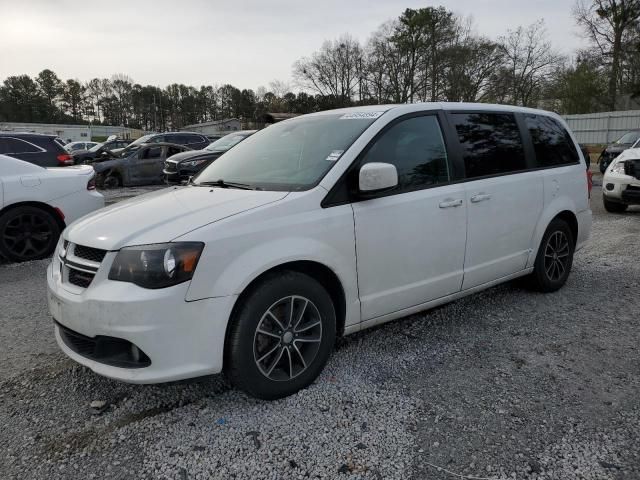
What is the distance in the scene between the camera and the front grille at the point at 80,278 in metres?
2.65

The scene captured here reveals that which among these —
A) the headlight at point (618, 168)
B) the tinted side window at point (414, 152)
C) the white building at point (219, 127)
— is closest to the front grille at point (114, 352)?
the tinted side window at point (414, 152)

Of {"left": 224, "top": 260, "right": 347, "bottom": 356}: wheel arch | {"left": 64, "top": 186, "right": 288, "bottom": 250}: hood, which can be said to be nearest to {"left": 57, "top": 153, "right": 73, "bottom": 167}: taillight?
{"left": 64, "top": 186, "right": 288, "bottom": 250}: hood

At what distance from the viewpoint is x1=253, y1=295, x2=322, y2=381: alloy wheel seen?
2.73m

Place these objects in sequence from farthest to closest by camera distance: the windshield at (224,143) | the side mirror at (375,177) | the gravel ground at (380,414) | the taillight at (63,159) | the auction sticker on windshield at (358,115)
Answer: the windshield at (224,143) → the taillight at (63,159) → the auction sticker on windshield at (358,115) → the side mirror at (375,177) → the gravel ground at (380,414)

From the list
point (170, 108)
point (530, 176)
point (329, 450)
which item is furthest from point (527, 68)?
point (170, 108)

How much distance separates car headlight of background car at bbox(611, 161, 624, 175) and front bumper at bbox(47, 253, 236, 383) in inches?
346

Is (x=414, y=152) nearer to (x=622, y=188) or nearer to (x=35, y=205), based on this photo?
(x=35, y=205)

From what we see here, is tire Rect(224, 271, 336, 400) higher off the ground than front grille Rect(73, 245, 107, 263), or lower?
lower

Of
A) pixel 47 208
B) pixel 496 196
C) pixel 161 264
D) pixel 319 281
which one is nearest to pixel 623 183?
pixel 496 196

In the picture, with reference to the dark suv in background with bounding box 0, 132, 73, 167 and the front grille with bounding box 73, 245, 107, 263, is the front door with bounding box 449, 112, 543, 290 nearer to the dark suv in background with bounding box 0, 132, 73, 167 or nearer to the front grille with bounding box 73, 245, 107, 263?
the front grille with bounding box 73, 245, 107, 263

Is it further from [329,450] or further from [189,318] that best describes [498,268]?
[189,318]

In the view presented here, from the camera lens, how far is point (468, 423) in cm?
260

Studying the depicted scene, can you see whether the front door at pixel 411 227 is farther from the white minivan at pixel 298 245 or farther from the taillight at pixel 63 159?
the taillight at pixel 63 159

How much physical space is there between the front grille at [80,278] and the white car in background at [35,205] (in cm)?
413
